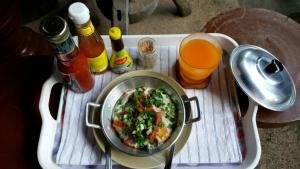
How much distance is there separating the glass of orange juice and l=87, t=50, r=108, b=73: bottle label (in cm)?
23

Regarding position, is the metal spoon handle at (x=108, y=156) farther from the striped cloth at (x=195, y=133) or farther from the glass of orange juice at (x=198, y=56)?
the glass of orange juice at (x=198, y=56)

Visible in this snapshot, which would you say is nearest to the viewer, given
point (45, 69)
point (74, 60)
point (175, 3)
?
point (74, 60)

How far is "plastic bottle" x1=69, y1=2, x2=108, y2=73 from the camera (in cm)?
71

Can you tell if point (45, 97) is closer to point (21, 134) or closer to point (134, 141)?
point (21, 134)

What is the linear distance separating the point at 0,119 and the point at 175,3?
1.14 metres

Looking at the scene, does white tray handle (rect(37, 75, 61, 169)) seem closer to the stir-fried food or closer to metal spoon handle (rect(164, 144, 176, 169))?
the stir-fried food

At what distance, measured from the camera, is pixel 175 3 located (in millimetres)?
1695

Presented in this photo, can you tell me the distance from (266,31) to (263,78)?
0.29 m

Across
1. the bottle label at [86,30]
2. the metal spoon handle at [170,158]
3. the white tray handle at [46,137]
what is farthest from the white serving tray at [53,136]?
the bottle label at [86,30]

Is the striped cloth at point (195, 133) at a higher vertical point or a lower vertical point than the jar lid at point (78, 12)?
lower

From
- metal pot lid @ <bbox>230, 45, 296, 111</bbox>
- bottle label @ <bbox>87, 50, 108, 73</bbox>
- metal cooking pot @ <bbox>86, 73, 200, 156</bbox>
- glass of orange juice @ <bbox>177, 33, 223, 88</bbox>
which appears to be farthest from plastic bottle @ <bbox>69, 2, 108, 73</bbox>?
metal pot lid @ <bbox>230, 45, 296, 111</bbox>

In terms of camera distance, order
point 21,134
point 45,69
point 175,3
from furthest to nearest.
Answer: point 175,3 → point 45,69 → point 21,134

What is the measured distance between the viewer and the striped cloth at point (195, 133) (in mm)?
812

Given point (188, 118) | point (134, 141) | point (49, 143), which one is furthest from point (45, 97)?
point (188, 118)
